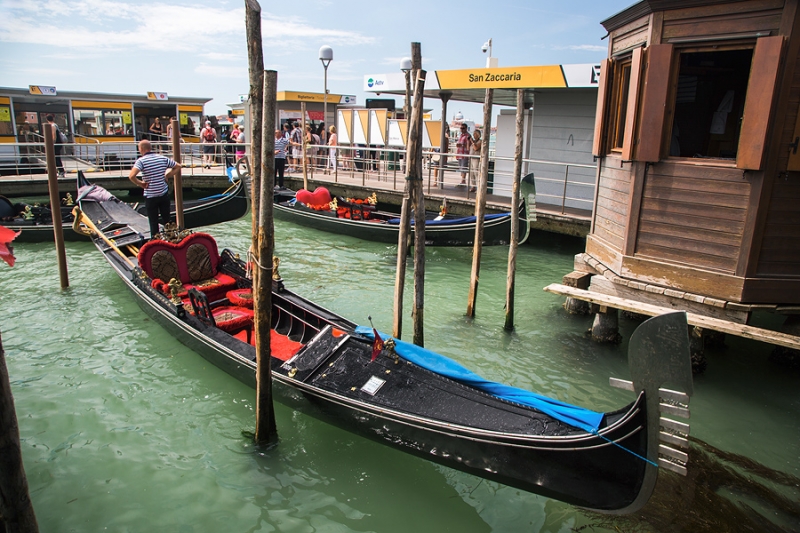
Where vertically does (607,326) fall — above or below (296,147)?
below

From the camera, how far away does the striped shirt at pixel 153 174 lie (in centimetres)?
831

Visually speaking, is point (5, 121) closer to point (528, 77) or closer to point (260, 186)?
point (528, 77)

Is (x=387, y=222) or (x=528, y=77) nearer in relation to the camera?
(x=528, y=77)

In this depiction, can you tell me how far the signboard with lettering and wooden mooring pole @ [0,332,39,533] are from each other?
1791 cm

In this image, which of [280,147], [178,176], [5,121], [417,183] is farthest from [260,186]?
[5,121]

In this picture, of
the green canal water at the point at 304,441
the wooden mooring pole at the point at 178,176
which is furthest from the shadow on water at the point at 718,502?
the wooden mooring pole at the point at 178,176

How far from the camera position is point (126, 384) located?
5477mm

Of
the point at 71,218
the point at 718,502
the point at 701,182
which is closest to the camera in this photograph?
the point at 718,502

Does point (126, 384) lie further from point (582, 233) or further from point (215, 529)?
point (582, 233)

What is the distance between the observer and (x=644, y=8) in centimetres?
556

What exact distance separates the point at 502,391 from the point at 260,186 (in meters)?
2.41

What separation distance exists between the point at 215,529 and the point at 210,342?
6.64ft

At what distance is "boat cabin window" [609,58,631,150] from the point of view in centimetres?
634

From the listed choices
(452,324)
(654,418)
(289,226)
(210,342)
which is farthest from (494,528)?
(289,226)
